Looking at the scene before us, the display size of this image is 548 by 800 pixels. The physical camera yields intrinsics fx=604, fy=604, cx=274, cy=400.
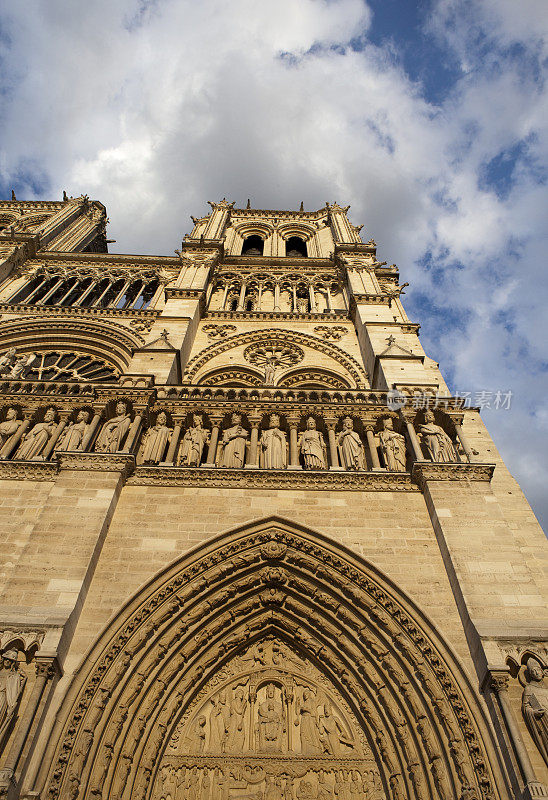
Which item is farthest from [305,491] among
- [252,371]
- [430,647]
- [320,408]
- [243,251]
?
[243,251]

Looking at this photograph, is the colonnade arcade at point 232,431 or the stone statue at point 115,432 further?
the colonnade arcade at point 232,431

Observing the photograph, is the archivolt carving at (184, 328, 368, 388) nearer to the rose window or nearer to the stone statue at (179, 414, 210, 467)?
the rose window

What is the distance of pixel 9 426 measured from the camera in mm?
9250

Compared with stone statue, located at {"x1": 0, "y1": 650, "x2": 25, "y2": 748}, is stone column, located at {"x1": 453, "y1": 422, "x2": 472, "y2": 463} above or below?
above

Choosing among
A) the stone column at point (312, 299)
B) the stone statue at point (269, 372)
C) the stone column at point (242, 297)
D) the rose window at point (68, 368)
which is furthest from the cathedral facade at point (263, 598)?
the stone column at point (312, 299)

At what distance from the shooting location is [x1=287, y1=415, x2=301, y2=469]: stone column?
28.3 feet

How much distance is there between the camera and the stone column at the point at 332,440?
8625 mm

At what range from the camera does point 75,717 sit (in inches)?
216

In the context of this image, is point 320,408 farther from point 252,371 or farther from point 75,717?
point 75,717

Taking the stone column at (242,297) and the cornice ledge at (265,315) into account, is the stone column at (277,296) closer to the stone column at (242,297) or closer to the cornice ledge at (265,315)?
the stone column at (242,297)

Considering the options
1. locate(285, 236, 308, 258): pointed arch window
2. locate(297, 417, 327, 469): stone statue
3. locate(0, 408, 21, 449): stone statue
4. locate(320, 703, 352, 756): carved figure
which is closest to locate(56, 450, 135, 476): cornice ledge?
locate(0, 408, 21, 449): stone statue

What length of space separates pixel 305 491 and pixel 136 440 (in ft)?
8.43

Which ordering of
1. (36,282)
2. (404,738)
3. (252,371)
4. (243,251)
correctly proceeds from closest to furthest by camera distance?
1. (404,738)
2. (252,371)
3. (36,282)
4. (243,251)

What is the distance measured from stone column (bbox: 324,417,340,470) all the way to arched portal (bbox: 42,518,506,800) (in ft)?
4.71
